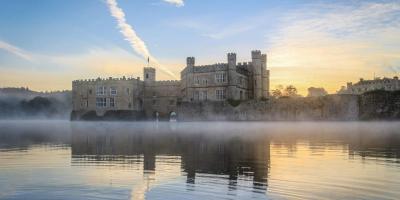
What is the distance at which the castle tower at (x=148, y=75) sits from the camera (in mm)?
88250

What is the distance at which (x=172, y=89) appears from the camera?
282 ft

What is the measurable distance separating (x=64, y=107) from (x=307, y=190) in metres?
132

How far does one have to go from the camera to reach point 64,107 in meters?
138

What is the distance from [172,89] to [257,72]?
1672cm

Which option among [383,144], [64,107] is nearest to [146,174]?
[383,144]

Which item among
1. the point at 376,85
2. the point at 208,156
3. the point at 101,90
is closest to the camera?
the point at 208,156

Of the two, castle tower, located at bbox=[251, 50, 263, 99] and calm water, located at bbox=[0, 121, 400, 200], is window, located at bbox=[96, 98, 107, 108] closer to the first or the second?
castle tower, located at bbox=[251, 50, 263, 99]

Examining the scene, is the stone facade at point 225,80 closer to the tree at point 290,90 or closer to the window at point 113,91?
the window at point 113,91

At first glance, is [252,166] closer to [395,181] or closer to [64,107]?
[395,181]

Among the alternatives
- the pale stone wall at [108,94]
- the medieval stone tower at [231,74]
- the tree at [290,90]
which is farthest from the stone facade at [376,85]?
the pale stone wall at [108,94]

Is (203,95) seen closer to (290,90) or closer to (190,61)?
(190,61)

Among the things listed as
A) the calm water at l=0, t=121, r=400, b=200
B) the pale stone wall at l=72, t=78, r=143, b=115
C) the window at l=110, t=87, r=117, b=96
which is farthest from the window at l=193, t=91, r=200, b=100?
the calm water at l=0, t=121, r=400, b=200

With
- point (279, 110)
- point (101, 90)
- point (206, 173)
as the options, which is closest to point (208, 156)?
point (206, 173)

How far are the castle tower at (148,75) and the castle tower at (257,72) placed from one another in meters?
20.0
